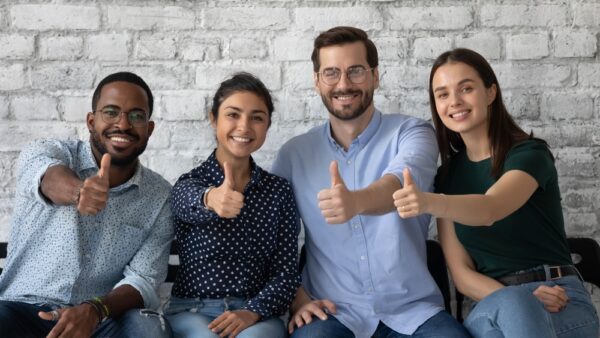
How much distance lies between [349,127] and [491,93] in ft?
1.40

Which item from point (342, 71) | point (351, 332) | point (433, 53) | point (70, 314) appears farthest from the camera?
point (433, 53)

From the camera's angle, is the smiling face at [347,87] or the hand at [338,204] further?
the smiling face at [347,87]

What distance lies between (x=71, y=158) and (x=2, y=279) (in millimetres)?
380

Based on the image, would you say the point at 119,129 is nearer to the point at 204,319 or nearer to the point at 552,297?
the point at 204,319

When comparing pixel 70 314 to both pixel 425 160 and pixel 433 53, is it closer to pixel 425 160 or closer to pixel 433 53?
pixel 425 160

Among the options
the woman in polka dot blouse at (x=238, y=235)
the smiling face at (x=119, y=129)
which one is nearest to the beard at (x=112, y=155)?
the smiling face at (x=119, y=129)

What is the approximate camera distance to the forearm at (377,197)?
5.69ft

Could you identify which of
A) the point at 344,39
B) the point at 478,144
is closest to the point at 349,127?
the point at 344,39

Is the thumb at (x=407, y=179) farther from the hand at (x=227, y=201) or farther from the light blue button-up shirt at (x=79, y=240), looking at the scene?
the light blue button-up shirt at (x=79, y=240)

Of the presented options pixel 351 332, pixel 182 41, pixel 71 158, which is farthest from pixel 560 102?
pixel 71 158

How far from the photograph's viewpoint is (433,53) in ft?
7.89

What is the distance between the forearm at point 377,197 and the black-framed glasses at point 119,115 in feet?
2.29

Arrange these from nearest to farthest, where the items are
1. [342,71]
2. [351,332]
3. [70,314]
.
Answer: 1. [70,314]
2. [351,332]
3. [342,71]

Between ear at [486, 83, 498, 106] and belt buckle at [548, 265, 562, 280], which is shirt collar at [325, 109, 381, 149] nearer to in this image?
ear at [486, 83, 498, 106]
